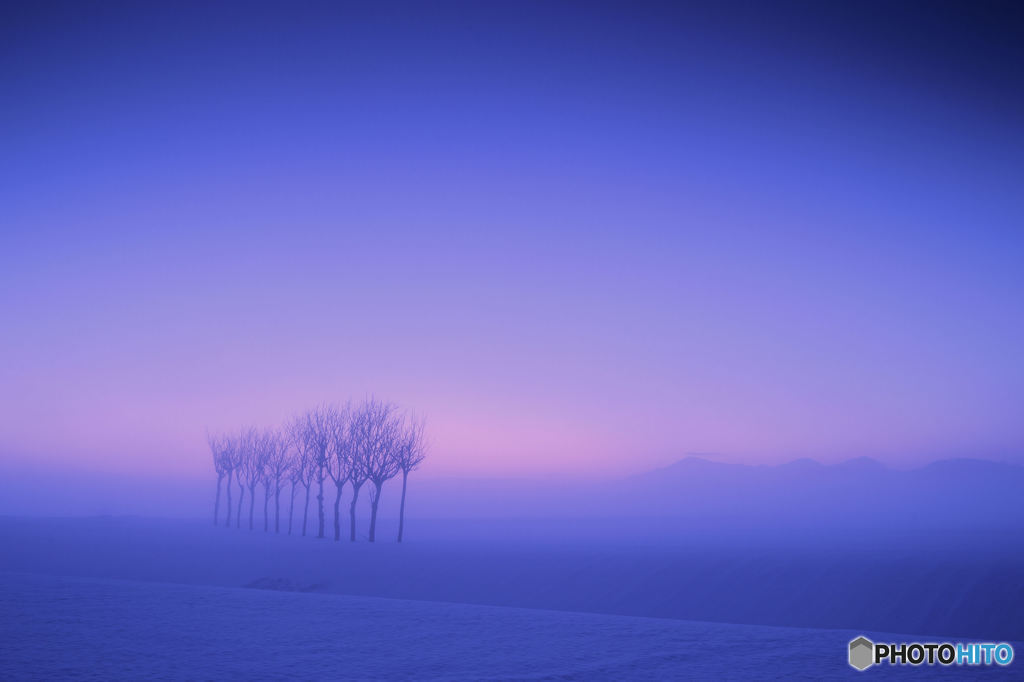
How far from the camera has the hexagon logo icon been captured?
36.2 ft

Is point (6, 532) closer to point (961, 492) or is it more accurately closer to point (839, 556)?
point (839, 556)

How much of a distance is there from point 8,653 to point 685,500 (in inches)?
A: 7933

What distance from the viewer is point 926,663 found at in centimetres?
1147

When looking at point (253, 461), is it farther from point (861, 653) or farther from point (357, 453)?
point (861, 653)

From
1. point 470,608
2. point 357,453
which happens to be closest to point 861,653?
point 470,608

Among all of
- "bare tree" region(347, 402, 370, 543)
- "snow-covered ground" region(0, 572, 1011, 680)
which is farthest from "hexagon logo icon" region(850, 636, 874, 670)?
"bare tree" region(347, 402, 370, 543)

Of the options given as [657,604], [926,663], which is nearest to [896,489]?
[657,604]

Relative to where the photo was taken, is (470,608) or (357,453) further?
(357,453)

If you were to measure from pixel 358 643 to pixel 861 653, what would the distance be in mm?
9663

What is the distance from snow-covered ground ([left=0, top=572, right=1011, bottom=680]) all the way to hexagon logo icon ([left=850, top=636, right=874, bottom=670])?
0.23 metres

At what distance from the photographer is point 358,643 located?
12180mm

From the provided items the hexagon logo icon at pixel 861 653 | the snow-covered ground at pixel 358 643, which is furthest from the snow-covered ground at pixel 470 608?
the hexagon logo icon at pixel 861 653

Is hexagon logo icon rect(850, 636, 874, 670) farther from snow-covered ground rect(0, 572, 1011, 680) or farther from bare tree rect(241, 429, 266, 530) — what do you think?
bare tree rect(241, 429, 266, 530)

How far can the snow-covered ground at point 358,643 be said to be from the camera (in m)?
9.94
